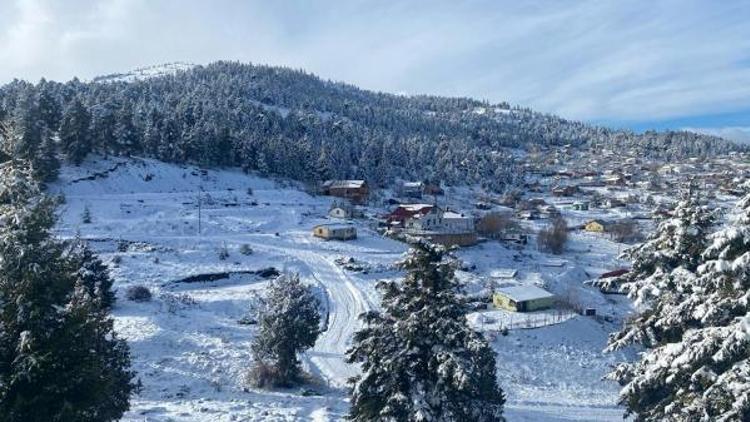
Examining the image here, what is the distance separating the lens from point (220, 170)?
3907 inches

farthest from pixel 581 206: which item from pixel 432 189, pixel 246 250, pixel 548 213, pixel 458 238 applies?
pixel 246 250

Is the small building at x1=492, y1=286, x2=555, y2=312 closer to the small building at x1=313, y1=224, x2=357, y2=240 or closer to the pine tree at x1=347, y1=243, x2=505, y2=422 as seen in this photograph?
the small building at x1=313, y1=224, x2=357, y2=240

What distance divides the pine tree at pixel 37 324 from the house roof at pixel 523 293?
44164 mm

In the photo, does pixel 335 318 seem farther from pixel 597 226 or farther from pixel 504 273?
pixel 597 226

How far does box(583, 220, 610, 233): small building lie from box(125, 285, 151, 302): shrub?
7470 cm

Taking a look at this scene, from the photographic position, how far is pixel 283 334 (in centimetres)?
3238

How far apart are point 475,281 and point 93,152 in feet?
202

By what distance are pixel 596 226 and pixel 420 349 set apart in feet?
300

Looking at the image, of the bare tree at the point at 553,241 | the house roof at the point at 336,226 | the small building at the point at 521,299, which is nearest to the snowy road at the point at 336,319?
the house roof at the point at 336,226

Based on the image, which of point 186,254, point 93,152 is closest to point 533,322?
point 186,254

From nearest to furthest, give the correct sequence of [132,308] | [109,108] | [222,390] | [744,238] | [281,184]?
[744,238] → [222,390] → [132,308] → [109,108] → [281,184]

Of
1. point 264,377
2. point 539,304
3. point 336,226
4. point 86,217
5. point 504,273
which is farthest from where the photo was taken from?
point 336,226

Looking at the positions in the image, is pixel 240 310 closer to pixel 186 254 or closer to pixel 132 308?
pixel 132 308

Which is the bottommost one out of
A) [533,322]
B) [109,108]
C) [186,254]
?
[533,322]
